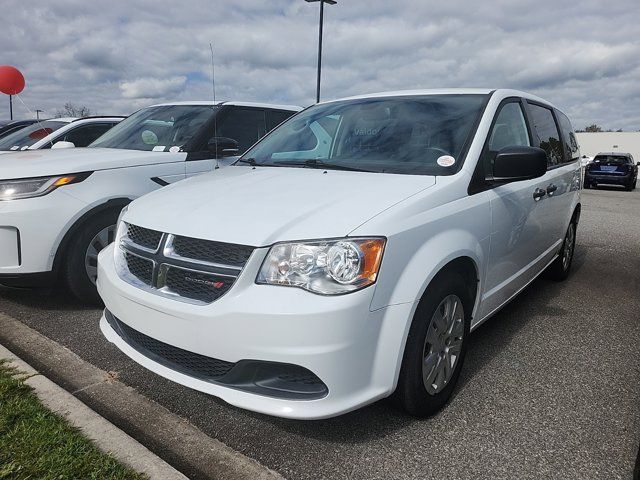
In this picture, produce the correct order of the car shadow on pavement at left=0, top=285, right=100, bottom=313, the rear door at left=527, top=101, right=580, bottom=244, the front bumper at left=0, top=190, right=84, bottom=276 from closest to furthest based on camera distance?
the front bumper at left=0, top=190, right=84, bottom=276
the rear door at left=527, top=101, right=580, bottom=244
the car shadow on pavement at left=0, top=285, right=100, bottom=313

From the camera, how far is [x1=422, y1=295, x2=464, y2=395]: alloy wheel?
2.58 m

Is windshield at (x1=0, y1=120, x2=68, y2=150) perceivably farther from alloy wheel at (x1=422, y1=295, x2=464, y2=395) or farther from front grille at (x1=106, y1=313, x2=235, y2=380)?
alloy wheel at (x1=422, y1=295, x2=464, y2=395)

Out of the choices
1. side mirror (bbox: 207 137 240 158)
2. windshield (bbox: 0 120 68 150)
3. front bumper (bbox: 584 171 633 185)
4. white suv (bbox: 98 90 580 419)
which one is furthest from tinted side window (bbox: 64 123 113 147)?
front bumper (bbox: 584 171 633 185)

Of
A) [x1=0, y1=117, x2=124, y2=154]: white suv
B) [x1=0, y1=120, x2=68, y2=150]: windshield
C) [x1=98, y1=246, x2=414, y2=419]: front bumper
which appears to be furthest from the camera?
[x1=0, y1=120, x2=68, y2=150]: windshield

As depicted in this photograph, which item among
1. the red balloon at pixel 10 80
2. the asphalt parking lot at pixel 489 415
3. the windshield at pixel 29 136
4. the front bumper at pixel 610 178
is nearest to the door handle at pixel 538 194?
the asphalt parking lot at pixel 489 415

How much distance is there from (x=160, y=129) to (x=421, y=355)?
3.75 m

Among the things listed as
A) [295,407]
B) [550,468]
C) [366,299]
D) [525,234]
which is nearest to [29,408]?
[295,407]

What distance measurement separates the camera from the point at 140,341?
8.76ft

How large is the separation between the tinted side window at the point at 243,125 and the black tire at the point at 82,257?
1551mm

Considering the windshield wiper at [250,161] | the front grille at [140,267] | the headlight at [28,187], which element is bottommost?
the front grille at [140,267]

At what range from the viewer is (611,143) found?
2072 inches

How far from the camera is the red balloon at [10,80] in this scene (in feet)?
26.1

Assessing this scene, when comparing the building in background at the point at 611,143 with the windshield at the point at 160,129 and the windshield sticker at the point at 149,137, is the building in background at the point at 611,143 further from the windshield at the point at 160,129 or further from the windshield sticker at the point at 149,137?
the windshield sticker at the point at 149,137

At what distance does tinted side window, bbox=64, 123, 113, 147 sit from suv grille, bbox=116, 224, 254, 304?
550cm
